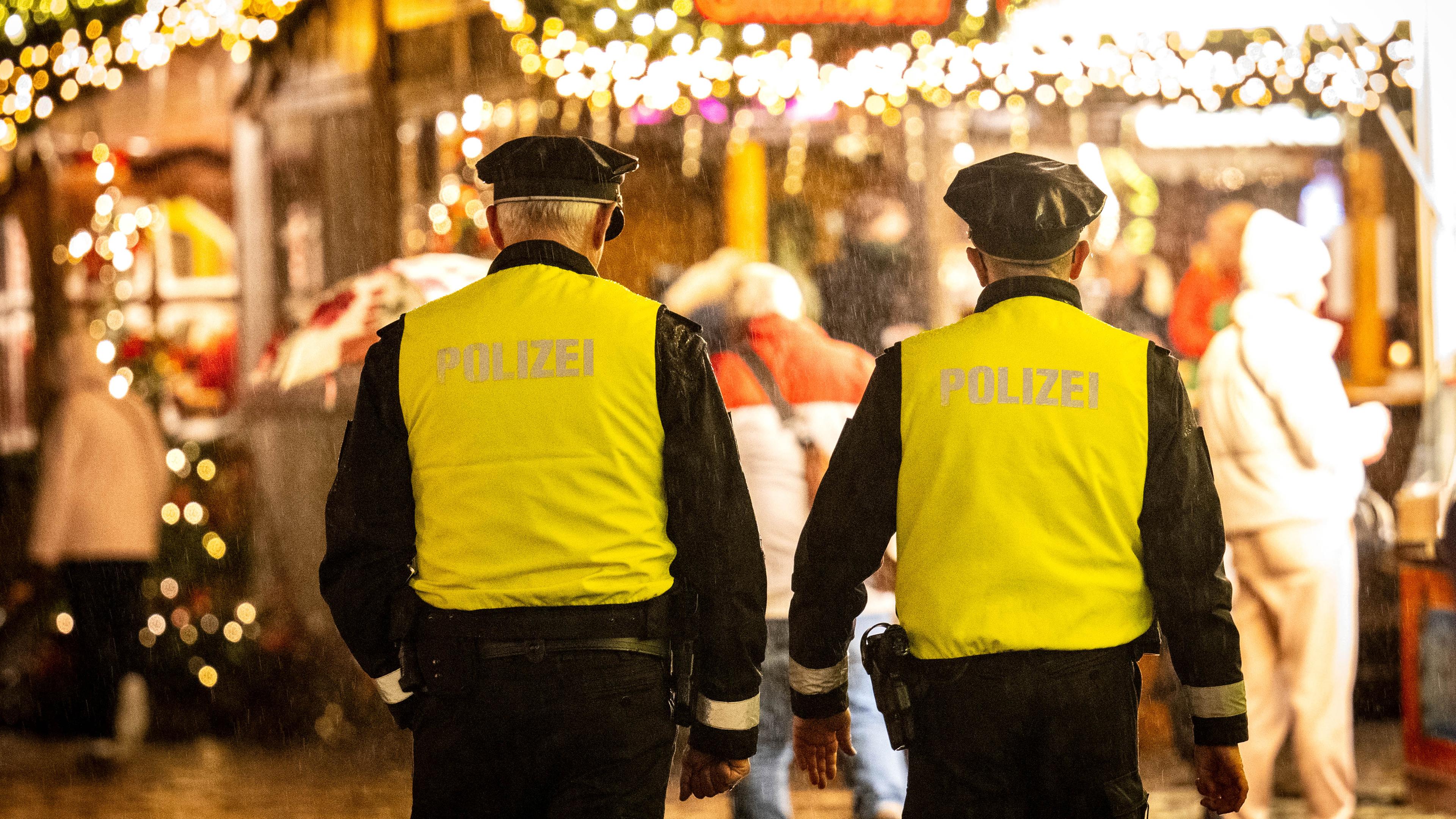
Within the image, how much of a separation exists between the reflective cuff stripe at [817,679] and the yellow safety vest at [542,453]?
358 millimetres

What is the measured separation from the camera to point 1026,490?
2361mm

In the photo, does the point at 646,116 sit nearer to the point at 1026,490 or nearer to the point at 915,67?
the point at 915,67

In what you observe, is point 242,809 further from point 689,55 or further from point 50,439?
point 689,55

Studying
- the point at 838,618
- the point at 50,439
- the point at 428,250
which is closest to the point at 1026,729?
the point at 838,618

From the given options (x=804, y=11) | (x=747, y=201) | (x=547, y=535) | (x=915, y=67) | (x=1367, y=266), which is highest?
(x=804, y=11)

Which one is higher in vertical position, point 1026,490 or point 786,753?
point 1026,490

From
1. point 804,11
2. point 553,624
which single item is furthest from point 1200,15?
point 553,624

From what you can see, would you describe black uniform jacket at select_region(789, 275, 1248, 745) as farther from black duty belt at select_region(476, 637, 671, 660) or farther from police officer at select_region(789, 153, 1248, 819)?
black duty belt at select_region(476, 637, 671, 660)

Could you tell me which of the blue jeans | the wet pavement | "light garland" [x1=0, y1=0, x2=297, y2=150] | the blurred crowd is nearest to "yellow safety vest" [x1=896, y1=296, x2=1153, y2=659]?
the blurred crowd

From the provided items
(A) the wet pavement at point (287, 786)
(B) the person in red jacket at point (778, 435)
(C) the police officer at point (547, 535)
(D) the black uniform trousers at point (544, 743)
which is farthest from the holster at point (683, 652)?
(A) the wet pavement at point (287, 786)

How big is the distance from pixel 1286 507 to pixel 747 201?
2.31m

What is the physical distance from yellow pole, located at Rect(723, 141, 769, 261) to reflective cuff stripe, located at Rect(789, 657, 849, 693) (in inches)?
120

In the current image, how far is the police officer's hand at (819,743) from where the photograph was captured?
103 inches

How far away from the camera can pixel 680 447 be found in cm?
235
